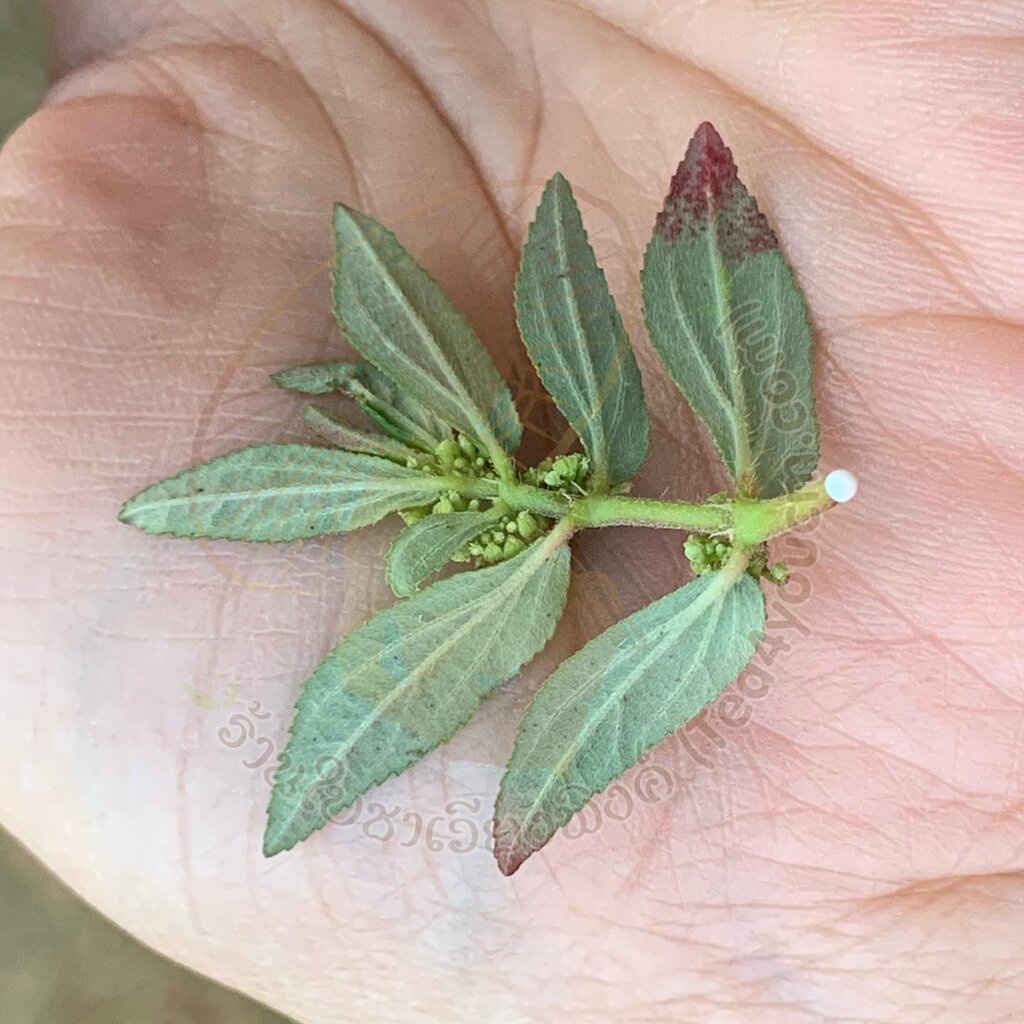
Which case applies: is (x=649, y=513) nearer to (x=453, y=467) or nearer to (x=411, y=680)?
(x=453, y=467)

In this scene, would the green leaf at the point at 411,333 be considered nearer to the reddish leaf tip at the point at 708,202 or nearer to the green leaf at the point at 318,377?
the green leaf at the point at 318,377

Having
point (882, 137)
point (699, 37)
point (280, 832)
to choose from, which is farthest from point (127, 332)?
point (882, 137)

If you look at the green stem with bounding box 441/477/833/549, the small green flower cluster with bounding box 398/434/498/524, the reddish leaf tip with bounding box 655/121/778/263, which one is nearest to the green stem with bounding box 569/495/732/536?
the green stem with bounding box 441/477/833/549

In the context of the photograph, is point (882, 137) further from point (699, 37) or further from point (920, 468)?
point (920, 468)

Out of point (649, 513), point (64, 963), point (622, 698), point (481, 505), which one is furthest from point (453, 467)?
point (64, 963)

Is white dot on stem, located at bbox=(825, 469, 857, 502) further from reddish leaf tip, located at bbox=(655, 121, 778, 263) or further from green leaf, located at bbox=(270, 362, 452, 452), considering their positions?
green leaf, located at bbox=(270, 362, 452, 452)
